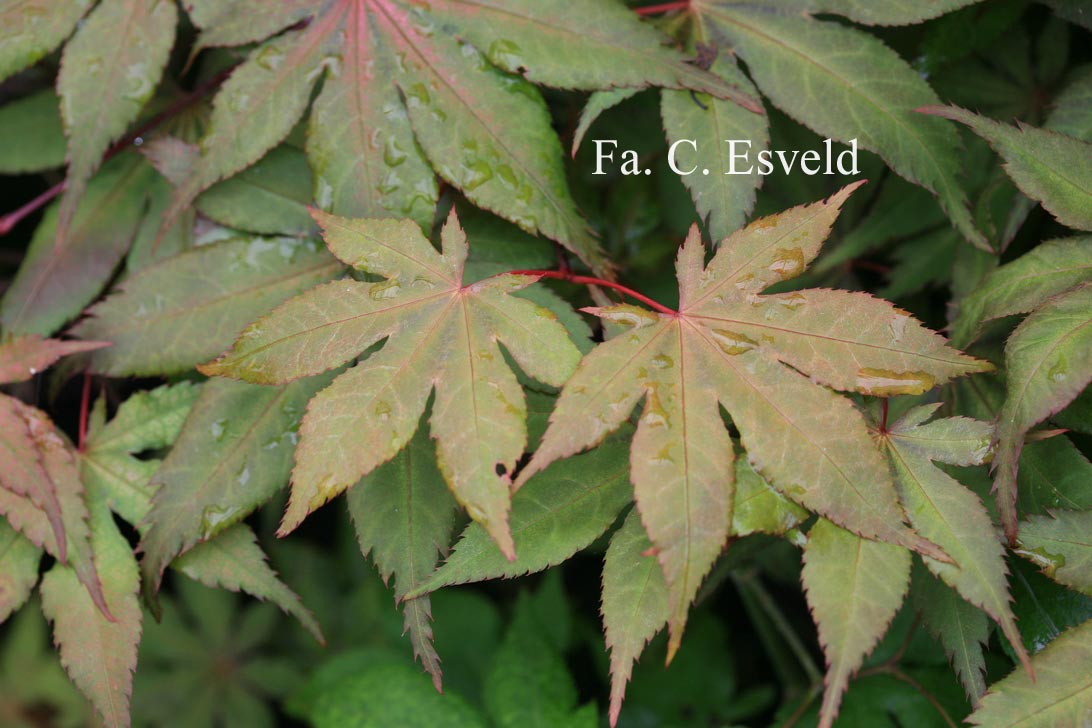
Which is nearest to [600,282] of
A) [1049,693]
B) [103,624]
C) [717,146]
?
[717,146]

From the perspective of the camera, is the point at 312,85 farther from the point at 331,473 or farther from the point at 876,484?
the point at 876,484

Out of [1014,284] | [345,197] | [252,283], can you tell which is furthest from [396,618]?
[1014,284]

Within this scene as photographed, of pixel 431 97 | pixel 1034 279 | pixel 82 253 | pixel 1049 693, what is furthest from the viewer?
pixel 82 253

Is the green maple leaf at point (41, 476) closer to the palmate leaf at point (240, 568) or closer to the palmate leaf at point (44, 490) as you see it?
the palmate leaf at point (44, 490)

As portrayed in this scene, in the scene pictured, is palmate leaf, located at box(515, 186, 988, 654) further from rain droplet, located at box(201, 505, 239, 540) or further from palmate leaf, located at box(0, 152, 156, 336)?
palmate leaf, located at box(0, 152, 156, 336)

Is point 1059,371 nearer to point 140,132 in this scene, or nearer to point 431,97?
point 431,97

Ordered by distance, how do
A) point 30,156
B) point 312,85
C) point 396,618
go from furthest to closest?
point 396,618 < point 30,156 < point 312,85

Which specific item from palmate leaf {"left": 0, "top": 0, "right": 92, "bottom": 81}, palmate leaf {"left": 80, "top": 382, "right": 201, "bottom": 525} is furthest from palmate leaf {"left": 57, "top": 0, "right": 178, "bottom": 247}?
palmate leaf {"left": 80, "top": 382, "right": 201, "bottom": 525}
